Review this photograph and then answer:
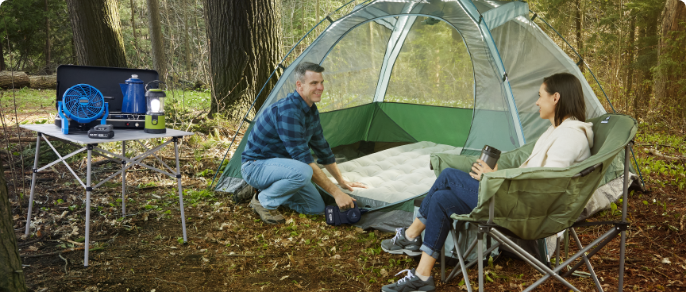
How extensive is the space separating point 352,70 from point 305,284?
2.60 m

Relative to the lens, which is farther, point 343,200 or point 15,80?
A: point 15,80

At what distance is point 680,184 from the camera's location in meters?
3.69

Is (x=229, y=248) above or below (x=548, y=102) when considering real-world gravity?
below

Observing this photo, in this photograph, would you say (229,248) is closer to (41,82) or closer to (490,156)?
(490,156)

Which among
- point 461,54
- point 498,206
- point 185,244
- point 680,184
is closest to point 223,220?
point 185,244

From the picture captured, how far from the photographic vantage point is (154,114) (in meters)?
2.62

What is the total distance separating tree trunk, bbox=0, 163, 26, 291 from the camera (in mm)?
1722

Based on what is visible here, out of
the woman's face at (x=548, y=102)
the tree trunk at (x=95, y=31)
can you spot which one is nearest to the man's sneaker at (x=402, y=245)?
the woman's face at (x=548, y=102)

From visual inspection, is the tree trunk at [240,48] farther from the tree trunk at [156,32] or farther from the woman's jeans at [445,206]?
the tree trunk at [156,32]

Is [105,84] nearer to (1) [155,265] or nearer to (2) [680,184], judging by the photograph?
(1) [155,265]

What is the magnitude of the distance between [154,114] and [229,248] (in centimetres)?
91

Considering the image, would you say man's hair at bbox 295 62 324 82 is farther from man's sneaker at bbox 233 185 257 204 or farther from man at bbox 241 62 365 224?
man's sneaker at bbox 233 185 257 204

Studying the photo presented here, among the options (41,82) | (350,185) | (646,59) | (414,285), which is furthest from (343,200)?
(41,82)

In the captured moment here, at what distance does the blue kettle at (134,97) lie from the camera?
2730 millimetres
